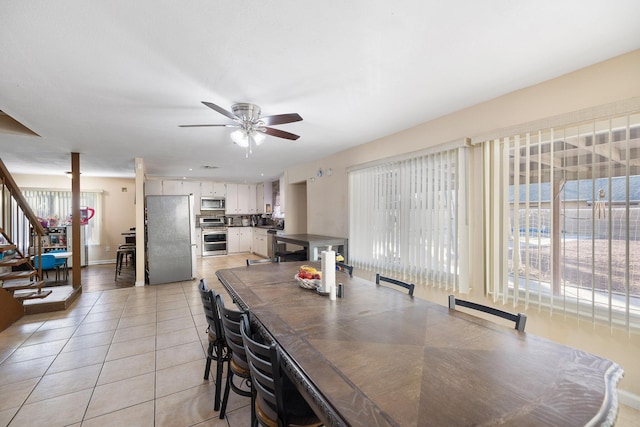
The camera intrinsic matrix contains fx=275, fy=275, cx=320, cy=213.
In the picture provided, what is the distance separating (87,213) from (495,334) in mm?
9005

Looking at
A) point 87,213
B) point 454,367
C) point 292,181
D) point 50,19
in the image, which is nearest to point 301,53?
point 50,19

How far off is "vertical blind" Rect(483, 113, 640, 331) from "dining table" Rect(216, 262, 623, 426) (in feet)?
3.80

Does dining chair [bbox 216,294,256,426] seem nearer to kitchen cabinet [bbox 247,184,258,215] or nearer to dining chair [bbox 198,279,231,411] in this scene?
dining chair [bbox 198,279,231,411]

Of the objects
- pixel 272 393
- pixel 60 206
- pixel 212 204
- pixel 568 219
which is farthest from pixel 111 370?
pixel 60 206

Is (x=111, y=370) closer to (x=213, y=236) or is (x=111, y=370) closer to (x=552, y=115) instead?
(x=552, y=115)

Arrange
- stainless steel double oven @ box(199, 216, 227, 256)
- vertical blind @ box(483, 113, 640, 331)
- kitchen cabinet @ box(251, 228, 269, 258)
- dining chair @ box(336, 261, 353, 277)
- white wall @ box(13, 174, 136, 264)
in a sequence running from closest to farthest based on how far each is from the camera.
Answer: vertical blind @ box(483, 113, 640, 331), dining chair @ box(336, 261, 353, 277), white wall @ box(13, 174, 136, 264), kitchen cabinet @ box(251, 228, 269, 258), stainless steel double oven @ box(199, 216, 227, 256)

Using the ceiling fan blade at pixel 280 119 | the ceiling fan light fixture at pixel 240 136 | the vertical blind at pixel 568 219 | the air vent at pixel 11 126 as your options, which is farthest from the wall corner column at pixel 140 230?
the vertical blind at pixel 568 219

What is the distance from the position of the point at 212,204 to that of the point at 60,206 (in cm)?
358

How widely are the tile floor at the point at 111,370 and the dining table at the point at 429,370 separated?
1079mm

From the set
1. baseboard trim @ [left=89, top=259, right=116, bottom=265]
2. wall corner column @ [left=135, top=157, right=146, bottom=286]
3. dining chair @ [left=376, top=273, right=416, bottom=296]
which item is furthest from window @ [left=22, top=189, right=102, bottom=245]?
dining chair @ [left=376, top=273, right=416, bottom=296]

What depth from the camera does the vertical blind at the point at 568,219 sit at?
1.80m

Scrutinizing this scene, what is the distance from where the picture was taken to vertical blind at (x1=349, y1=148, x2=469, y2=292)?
9.08ft

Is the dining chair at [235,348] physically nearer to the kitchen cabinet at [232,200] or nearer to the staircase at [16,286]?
the staircase at [16,286]

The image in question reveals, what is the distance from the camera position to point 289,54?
5.81ft
